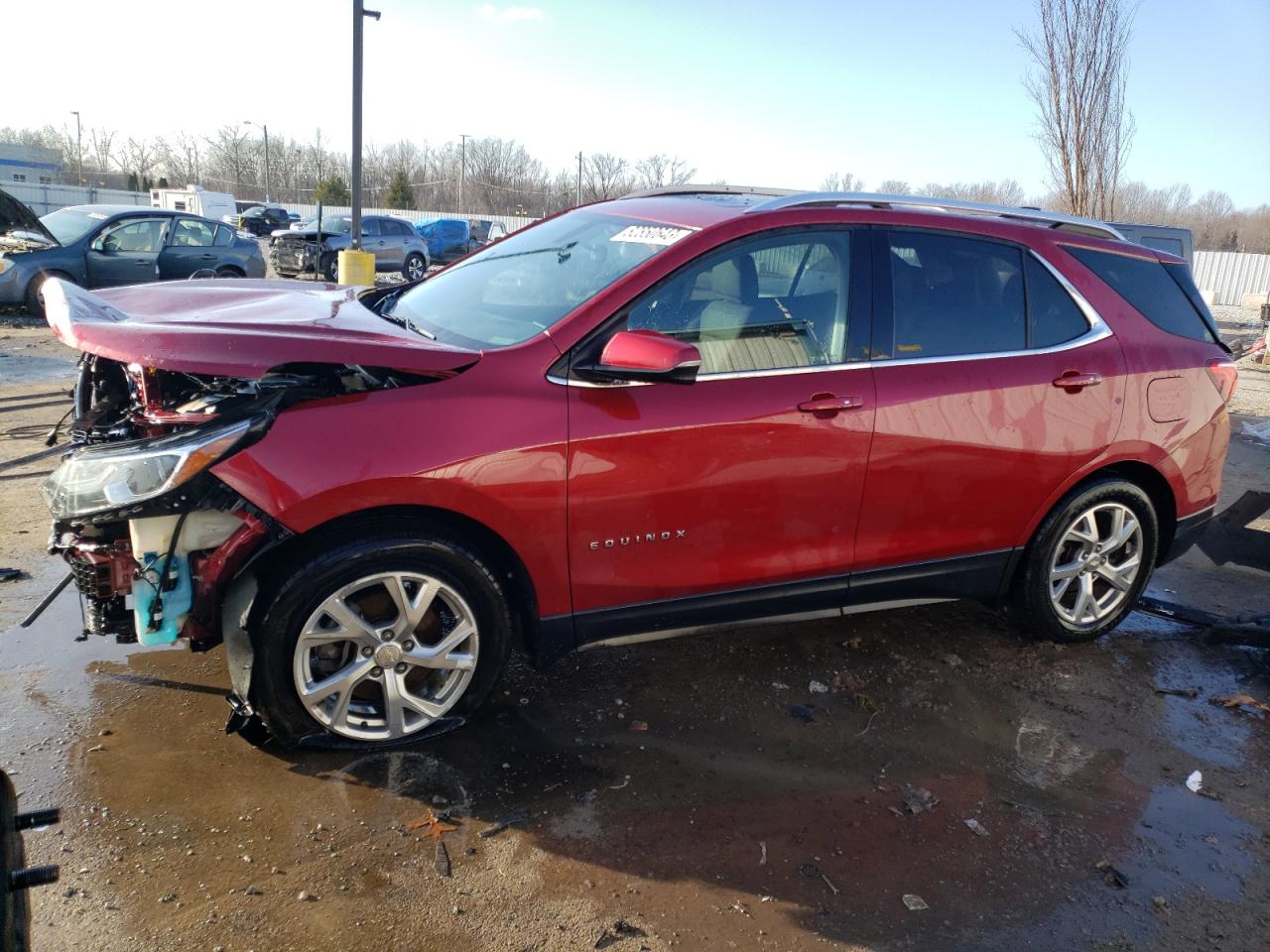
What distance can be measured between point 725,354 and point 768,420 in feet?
0.96

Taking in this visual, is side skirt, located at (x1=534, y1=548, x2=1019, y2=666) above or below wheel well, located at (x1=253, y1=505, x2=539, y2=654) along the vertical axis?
below

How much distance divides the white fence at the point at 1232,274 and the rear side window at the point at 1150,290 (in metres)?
39.0

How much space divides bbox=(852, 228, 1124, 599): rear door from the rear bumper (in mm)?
787

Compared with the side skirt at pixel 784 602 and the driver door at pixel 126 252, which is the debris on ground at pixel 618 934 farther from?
the driver door at pixel 126 252

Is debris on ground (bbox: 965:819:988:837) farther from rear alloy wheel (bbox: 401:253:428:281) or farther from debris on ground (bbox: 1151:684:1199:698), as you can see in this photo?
rear alloy wheel (bbox: 401:253:428:281)

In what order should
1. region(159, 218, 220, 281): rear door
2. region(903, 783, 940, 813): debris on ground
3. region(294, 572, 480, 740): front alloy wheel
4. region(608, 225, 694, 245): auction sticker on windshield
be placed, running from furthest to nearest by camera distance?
region(159, 218, 220, 281): rear door
region(608, 225, 694, 245): auction sticker on windshield
region(903, 783, 940, 813): debris on ground
region(294, 572, 480, 740): front alloy wheel

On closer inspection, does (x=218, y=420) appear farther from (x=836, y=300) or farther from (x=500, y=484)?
(x=836, y=300)

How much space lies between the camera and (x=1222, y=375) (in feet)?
14.7

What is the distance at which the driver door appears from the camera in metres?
12.8

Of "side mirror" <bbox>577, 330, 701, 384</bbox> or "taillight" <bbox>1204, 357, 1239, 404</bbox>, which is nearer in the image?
"side mirror" <bbox>577, 330, 701, 384</bbox>

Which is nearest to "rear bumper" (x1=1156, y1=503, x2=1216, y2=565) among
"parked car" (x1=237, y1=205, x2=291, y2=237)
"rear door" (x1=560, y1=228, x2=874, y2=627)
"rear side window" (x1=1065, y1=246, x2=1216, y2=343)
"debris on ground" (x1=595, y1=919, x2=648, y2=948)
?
"rear side window" (x1=1065, y1=246, x2=1216, y2=343)

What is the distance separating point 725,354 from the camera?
11.1ft

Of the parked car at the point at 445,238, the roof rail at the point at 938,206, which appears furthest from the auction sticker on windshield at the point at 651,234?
the parked car at the point at 445,238

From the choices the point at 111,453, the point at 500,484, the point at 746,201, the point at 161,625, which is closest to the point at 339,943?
the point at 161,625
